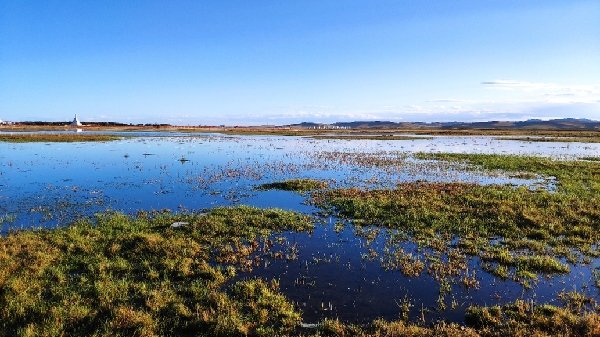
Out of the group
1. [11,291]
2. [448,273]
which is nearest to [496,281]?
[448,273]

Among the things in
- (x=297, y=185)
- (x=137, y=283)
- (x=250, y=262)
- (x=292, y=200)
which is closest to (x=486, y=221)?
(x=292, y=200)

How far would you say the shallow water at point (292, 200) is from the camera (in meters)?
12.4

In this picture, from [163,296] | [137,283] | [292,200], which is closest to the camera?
[163,296]

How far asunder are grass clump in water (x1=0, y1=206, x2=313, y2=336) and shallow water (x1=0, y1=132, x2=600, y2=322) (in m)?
1.49

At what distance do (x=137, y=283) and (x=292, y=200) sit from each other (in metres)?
14.5

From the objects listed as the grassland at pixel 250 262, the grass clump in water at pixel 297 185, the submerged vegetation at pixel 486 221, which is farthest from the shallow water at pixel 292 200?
the grass clump in water at pixel 297 185

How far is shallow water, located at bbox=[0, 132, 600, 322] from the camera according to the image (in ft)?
40.6

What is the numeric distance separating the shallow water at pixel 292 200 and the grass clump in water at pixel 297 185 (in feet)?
4.86

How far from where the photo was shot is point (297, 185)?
101 ft

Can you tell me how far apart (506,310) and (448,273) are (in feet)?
9.59

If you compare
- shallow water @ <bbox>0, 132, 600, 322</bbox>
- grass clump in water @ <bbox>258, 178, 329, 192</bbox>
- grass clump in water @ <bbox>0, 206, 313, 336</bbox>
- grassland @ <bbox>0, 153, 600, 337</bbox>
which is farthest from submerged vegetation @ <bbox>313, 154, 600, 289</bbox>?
grass clump in water @ <bbox>0, 206, 313, 336</bbox>

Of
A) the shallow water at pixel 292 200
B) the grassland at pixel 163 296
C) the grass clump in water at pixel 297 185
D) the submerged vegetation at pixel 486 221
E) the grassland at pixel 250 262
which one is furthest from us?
the grass clump in water at pixel 297 185

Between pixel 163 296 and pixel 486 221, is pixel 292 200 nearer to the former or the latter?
pixel 486 221

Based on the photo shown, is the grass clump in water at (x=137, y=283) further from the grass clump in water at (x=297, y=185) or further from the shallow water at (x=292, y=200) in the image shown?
the grass clump in water at (x=297, y=185)
